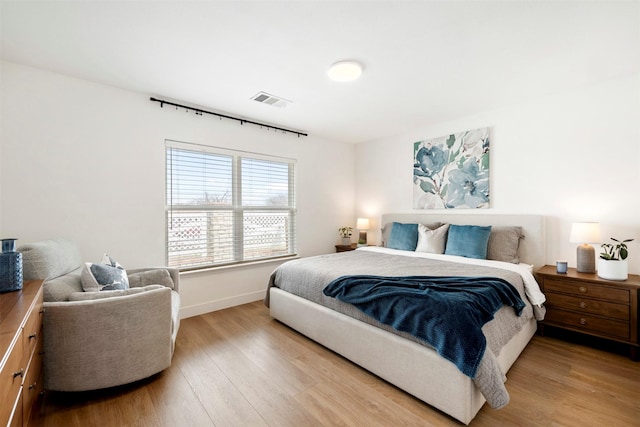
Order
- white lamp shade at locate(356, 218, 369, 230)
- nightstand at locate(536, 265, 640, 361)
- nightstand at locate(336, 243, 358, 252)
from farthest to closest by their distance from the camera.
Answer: white lamp shade at locate(356, 218, 369, 230) < nightstand at locate(336, 243, 358, 252) < nightstand at locate(536, 265, 640, 361)

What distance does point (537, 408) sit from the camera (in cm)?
175

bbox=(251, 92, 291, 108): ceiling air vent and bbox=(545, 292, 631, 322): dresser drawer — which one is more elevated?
bbox=(251, 92, 291, 108): ceiling air vent

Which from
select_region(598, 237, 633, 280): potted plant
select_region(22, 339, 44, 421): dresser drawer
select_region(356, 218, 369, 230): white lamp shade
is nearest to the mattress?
select_region(598, 237, 633, 280): potted plant

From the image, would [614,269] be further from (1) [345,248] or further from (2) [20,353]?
(2) [20,353]

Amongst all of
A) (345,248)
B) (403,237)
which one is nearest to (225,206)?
(345,248)

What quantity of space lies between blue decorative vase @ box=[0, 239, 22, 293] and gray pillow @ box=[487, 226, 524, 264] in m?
4.01

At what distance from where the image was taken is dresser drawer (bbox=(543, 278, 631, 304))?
7.73 ft

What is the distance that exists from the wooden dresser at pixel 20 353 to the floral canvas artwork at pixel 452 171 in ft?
13.2

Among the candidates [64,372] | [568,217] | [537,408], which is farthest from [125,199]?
[568,217]

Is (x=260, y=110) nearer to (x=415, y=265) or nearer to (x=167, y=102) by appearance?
(x=167, y=102)

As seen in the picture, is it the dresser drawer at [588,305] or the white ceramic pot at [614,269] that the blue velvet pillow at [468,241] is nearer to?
the dresser drawer at [588,305]

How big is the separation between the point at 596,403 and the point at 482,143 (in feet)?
8.93

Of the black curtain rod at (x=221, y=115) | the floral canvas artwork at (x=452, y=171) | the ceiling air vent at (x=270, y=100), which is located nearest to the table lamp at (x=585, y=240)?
the floral canvas artwork at (x=452, y=171)

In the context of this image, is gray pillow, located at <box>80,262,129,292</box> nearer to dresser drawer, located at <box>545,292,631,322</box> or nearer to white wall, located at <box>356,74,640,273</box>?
dresser drawer, located at <box>545,292,631,322</box>
